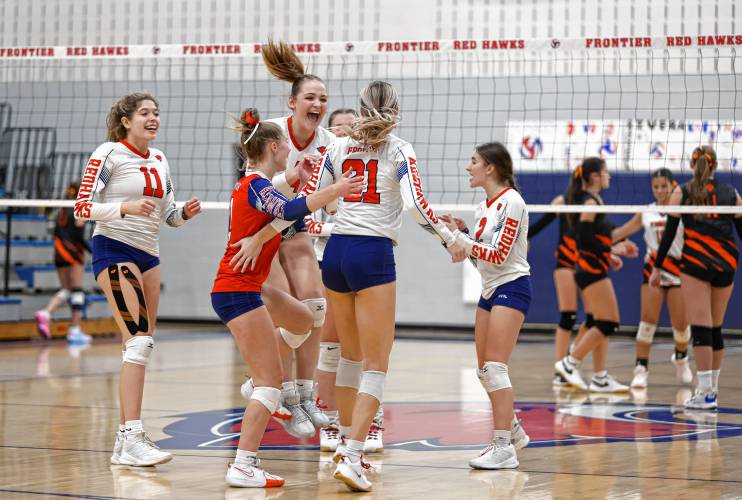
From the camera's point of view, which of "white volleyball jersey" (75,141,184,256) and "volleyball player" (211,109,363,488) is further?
"white volleyball jersey" (75,141,184,256)

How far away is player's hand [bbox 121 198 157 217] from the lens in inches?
203

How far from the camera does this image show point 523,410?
7555mm

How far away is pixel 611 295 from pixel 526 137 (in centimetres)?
633

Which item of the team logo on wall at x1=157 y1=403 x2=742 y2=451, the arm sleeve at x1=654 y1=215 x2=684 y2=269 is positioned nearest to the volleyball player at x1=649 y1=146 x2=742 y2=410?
the arm sleeve at x1=654 y1=215 x2=684 y2=269

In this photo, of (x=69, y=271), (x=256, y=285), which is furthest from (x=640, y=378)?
(x=69, y=271)

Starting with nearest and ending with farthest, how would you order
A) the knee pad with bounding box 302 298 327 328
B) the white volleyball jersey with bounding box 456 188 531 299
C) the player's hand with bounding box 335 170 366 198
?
the player's hand with bounding box 335 170 366 198
the white volleyball jersey with bounding box 456 188 531 299
the knee pad with bounding box 302 298 327 328

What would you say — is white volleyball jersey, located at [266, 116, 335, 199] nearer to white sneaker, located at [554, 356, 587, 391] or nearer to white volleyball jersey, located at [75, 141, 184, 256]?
white volleyball jersey, located at [75, 141, 184, 256]

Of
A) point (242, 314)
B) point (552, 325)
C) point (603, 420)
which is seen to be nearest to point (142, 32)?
point (552, 325)

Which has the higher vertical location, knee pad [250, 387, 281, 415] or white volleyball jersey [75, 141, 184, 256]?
white volleyball jersey [75, 141, 184, 256]

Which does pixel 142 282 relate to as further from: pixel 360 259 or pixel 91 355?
pixel 91 355

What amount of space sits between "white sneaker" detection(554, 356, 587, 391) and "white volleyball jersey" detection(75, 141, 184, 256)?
4212 millimetres

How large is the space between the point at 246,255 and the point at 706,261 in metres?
3.82

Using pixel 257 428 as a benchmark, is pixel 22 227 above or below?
above

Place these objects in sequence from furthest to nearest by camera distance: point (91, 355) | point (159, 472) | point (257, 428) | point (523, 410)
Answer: point (91, 355) < point (523, 410) < point (159, 472) < point (257, 428)
